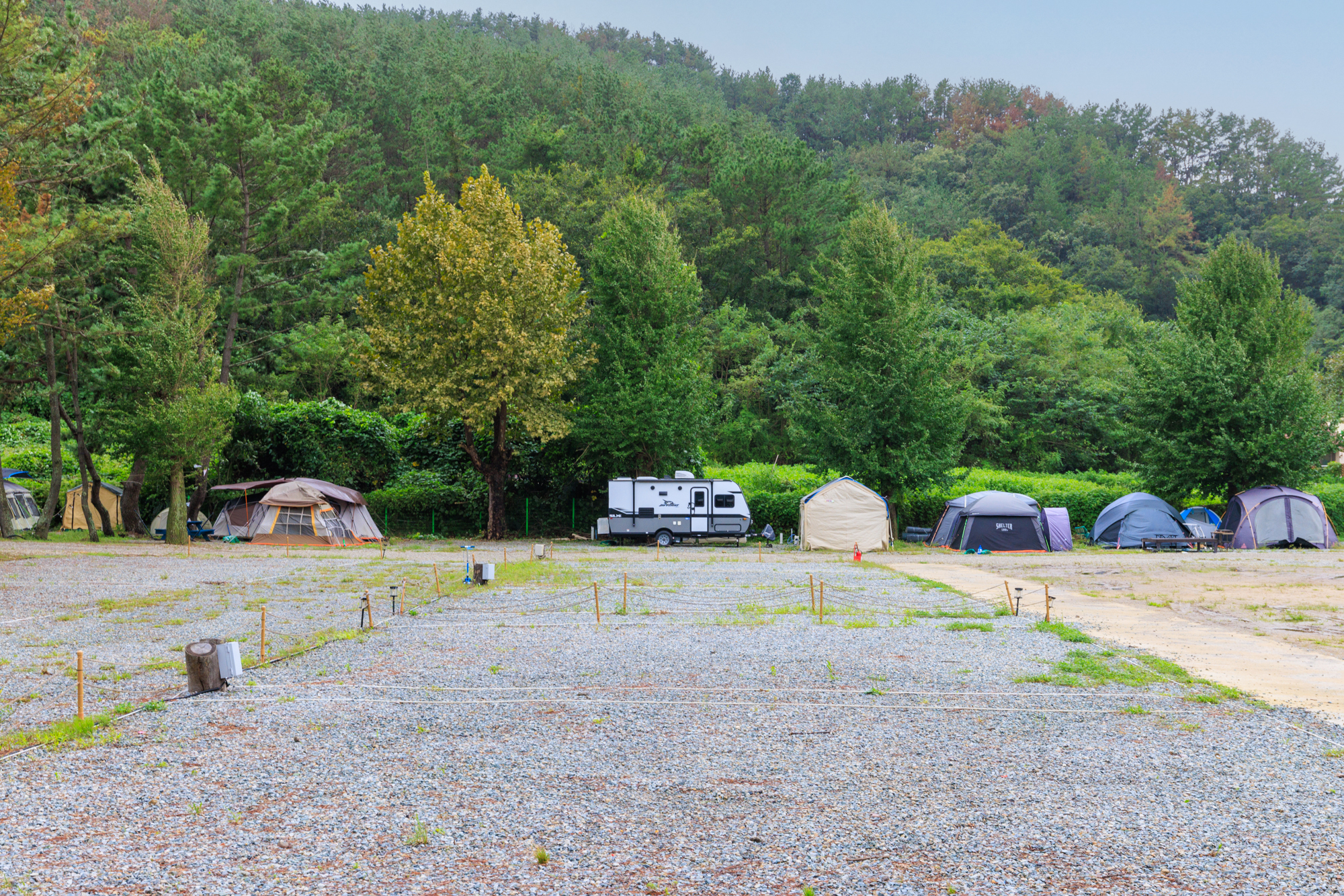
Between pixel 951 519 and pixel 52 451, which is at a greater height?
pixel 52 451

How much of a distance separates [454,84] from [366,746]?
5376 cm

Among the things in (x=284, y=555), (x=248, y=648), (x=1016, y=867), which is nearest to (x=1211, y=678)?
(x=1016, y=867)

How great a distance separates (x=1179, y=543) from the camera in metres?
29.0

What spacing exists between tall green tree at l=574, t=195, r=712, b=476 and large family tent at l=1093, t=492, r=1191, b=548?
1362 cm

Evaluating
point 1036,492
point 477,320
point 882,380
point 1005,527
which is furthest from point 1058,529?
point 477,320

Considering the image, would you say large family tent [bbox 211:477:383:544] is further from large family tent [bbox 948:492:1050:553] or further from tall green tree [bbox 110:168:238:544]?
large family tent [bbox 948:492:1050:553]

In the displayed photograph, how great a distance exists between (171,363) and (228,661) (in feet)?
75.8

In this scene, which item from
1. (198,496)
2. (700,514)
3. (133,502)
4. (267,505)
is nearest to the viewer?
(267,505)

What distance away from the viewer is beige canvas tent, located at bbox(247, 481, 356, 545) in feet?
97.6

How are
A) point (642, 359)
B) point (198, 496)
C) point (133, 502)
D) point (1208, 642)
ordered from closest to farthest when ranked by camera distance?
point (1208, 642) → point (133, 502) → point (198, 496) → point (642, 359)

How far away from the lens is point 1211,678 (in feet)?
33.1

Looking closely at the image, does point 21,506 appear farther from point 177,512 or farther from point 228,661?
point 228,661

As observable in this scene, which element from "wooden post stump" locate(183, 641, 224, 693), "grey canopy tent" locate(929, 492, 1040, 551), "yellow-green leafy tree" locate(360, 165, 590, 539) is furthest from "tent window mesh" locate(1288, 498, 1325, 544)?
"wooden post stump" locate(183, 641, 224, 693)

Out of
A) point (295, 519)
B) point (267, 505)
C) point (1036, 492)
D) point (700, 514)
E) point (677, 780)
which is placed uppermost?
point (267, 505)
